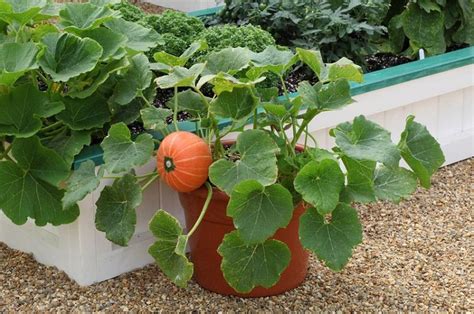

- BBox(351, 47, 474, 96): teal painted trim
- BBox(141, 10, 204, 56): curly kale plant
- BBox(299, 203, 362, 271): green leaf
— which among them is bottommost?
BBox(351, 47, 474, 96): teal painted trim

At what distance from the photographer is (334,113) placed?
3688 mm

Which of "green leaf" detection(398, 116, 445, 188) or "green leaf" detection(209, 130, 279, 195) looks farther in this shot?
"green leaf" detection(398, 116, 445, 188)

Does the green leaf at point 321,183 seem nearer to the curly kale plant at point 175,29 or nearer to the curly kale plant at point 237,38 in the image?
the curly kale plant at point 237,38

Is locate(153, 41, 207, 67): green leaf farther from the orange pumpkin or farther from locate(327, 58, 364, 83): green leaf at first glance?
locate(327, 58, 364, 83): green leaf

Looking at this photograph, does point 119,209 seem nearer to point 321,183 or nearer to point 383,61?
point 321,183

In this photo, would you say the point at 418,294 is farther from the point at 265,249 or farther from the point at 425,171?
the point at 265,249

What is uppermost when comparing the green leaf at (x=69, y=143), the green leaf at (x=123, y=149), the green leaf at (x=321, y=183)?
the green leaf at (x=321, y=183)

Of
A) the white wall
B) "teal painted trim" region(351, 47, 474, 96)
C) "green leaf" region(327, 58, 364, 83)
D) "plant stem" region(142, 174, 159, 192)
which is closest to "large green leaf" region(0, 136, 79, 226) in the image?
"plant stem" region(142, 174, 159, 192)

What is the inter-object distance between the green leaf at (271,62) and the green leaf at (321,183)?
41 cm

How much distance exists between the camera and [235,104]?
2.90 m

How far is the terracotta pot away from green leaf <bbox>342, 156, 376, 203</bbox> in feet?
0.68

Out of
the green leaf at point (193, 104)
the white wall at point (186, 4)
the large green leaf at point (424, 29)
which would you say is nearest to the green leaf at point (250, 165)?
the green leaf at point (193, 104)

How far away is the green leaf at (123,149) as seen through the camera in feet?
9.32

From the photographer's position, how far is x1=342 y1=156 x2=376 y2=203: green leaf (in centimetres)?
280
